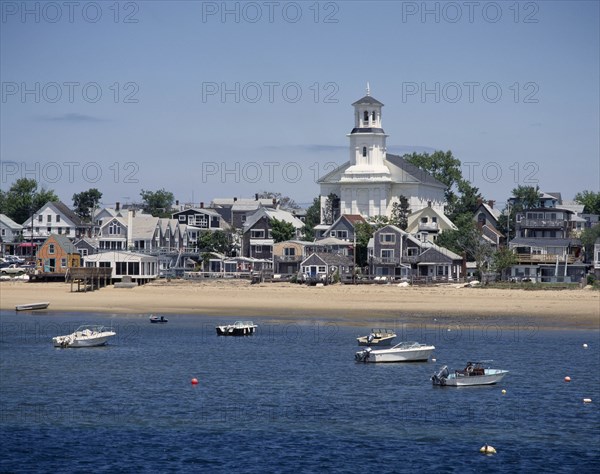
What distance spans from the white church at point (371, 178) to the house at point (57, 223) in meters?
Result: 34.8

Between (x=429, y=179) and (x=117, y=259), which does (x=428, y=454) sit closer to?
(x=117, y=259)

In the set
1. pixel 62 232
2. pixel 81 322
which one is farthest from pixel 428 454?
pixel 62 232

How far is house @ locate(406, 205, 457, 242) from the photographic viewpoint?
133375mm

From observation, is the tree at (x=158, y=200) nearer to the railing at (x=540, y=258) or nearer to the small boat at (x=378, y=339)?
the railing at (x=540, y=258)

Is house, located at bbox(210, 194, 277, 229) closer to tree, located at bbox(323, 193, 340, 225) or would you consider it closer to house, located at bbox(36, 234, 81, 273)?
tree, located at bbox(323, 193, 340, 225)

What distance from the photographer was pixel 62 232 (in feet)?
500

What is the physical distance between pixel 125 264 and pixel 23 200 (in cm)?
6175

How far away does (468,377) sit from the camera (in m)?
55.8

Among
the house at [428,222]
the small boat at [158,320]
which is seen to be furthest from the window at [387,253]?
the small boat at [158,320]

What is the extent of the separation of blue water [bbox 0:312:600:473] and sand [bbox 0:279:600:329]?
13.6m

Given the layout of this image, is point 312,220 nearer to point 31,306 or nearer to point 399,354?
point 31,306

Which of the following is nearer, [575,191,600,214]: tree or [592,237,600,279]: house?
[592,237,600,279]: house

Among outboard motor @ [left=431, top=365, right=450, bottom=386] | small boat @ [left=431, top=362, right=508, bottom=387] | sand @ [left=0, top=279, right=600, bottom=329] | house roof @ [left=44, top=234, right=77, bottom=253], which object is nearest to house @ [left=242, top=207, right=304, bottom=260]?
sand @ [left=0, top=279, right=600, bottom=329]

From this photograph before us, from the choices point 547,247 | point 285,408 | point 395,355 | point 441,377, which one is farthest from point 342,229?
point 285,408
